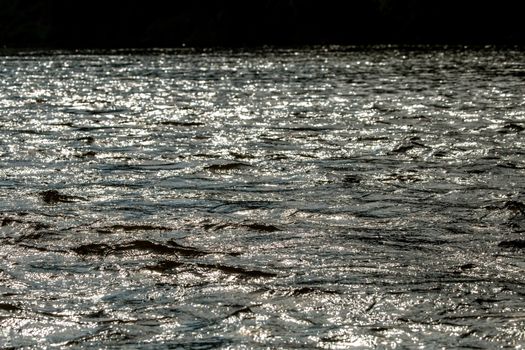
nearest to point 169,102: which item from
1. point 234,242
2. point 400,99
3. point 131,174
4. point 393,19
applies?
point 400,99

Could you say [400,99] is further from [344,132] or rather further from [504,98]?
[344,132]

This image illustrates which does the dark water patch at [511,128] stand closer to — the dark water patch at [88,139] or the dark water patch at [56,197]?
the dark water patch at [88,139]

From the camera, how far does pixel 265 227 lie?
9.57 meters

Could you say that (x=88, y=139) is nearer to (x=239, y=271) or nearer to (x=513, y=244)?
(x=239, y=271)

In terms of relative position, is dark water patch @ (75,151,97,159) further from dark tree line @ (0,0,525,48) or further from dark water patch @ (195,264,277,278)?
dark tree line @ (0,0,525,48)

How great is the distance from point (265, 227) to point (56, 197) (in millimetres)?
2818

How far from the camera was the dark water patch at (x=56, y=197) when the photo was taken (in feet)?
36.0

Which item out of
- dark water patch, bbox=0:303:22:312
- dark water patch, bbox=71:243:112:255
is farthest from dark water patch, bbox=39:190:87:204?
dark water patch, bbox=0:303:22:312

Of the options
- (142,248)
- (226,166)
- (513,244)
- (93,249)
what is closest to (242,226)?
(142,248)

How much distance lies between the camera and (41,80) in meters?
31.0

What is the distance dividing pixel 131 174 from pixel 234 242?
13.2 ft

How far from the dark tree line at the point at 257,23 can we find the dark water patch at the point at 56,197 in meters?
45.4

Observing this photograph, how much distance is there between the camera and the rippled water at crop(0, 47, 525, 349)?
681 cm

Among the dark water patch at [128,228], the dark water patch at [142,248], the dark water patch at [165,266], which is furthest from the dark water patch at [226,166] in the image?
the dark water patch at [165,266]
